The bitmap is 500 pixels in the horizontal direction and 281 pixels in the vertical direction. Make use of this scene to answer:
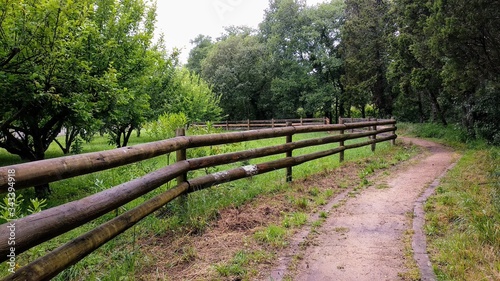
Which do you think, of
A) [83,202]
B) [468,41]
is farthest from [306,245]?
[468,41]

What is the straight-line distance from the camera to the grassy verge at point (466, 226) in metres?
2.99

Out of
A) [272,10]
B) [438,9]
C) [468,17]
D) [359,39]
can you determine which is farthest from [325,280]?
[272,10]

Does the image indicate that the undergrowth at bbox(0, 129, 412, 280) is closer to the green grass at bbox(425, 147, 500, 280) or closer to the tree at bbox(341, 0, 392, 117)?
the green grass at bbox(425, 147, 500, 280)

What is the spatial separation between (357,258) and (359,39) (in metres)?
27.6

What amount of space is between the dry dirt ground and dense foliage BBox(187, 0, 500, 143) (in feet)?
25.3

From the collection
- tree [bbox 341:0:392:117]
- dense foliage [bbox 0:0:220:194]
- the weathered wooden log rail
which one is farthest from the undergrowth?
tree [bbox 341:0:392:117]

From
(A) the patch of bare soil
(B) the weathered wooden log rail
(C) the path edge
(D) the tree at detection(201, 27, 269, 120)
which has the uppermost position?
A: (D) the tree at detection(201, 27, 269, 120)

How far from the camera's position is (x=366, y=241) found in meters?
3.89

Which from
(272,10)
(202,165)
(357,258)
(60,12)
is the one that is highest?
(272,10)

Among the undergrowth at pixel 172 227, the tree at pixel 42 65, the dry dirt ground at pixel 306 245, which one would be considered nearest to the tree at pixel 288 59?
the tree at pixel 42 65

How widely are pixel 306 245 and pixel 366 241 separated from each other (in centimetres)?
73

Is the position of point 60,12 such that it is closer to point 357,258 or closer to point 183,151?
point 183,151

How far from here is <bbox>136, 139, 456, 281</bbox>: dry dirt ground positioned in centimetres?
316

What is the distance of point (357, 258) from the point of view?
3.45m
